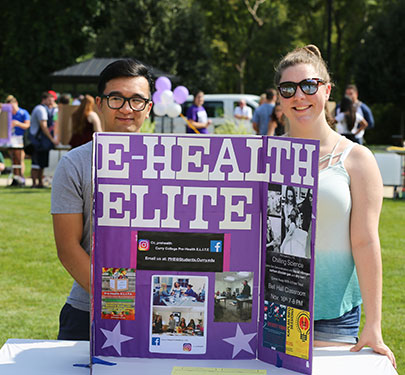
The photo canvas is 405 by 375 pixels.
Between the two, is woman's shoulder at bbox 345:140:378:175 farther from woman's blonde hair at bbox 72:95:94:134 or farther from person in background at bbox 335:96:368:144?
person in background at bbox 335:96:368:144

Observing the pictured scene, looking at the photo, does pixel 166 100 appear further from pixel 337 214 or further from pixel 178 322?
pixel 178 322

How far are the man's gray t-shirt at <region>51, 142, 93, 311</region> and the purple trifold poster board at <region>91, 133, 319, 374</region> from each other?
435 millimetres

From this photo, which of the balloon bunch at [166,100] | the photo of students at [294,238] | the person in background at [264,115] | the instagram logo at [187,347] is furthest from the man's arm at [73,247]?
the balloon bunch at [166,100]

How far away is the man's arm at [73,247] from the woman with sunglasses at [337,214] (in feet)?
2.54

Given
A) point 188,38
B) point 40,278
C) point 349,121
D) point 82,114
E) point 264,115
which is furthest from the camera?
point 188,38

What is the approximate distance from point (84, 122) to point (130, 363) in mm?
9307

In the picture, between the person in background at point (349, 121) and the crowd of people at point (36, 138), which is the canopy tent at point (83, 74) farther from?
the person in background at point (349, 121)

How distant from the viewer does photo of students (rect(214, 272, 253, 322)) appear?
210 cm

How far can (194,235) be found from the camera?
209 cm

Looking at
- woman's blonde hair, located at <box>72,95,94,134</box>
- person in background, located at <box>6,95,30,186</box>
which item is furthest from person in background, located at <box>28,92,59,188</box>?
woman's blonde hair, located at <box>72,95,94,134</box>

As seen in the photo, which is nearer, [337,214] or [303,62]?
[337,214]

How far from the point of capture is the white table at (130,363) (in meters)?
2.09

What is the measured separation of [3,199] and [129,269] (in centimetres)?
1106

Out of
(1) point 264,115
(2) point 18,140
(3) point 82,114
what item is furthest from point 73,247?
(2) point 18,140
